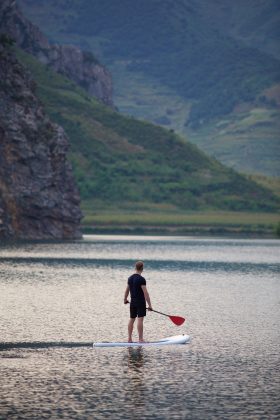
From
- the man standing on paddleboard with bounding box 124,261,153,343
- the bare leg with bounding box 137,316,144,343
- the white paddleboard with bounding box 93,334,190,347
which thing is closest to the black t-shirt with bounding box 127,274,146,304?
the man standing on paddleboard with bounding box 124,261,153,343

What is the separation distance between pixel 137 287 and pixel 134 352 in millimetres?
2951

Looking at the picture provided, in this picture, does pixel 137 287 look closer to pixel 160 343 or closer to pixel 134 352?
pixel 134 352

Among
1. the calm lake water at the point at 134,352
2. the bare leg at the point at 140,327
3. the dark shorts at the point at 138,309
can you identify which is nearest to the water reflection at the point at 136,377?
the calm lake water at the point at 134,352

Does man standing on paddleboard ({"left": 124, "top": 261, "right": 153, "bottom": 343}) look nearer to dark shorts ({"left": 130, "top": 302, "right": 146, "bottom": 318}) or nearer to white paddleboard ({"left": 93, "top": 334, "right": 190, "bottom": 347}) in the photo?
dark shorts ({"left": 130, "top": 302, "right": 146, "bottom": 318})

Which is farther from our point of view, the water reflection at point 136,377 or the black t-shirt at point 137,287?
the black t-shirt at point 137,287

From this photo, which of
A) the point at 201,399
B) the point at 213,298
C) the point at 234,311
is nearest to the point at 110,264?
the point at 213,298

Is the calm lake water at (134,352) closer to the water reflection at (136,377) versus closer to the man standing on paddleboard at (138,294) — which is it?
the water reflection at (136,377)

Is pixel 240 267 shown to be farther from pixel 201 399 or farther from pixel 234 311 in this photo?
pixel 201 399

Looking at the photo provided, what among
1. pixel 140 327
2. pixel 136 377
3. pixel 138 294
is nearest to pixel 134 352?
pixel 140 327

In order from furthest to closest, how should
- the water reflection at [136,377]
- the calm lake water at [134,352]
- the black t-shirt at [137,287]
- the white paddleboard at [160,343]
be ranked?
the white paddleboard at [160,343]
the black t-shirt at [137,287]
the water reflection at [136,377]
the calm lake water at [134,352]

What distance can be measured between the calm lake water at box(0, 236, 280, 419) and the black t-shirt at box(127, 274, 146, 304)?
7.32ft

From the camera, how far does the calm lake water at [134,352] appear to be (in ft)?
130

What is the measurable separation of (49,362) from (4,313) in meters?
19.0

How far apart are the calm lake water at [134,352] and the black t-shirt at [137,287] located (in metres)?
2.23
